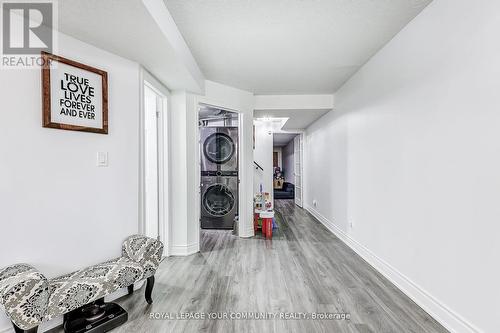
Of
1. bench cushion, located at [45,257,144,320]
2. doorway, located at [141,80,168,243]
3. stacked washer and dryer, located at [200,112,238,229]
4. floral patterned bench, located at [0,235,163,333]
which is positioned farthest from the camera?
stacked washer and dryer, located at [200,112,238,229]

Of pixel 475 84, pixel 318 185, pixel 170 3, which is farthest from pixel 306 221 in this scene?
pixel 170 3

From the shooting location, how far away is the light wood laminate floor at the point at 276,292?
172 cm

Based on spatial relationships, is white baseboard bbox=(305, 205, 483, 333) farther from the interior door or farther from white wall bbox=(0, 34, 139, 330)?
the interior door

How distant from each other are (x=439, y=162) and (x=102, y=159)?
2.73 metres

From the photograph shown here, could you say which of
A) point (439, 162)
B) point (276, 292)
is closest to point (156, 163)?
point (276, 292)

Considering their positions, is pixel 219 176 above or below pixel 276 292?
above

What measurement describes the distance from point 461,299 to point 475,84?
1.44 m

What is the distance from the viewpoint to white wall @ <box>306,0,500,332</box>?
141 centimetres

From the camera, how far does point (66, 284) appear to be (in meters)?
1.54

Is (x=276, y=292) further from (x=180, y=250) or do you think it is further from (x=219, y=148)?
(x=219, y=148)

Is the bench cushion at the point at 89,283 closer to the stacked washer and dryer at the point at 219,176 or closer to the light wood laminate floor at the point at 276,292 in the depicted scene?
the light wood laminate floor at the point at 276,292
